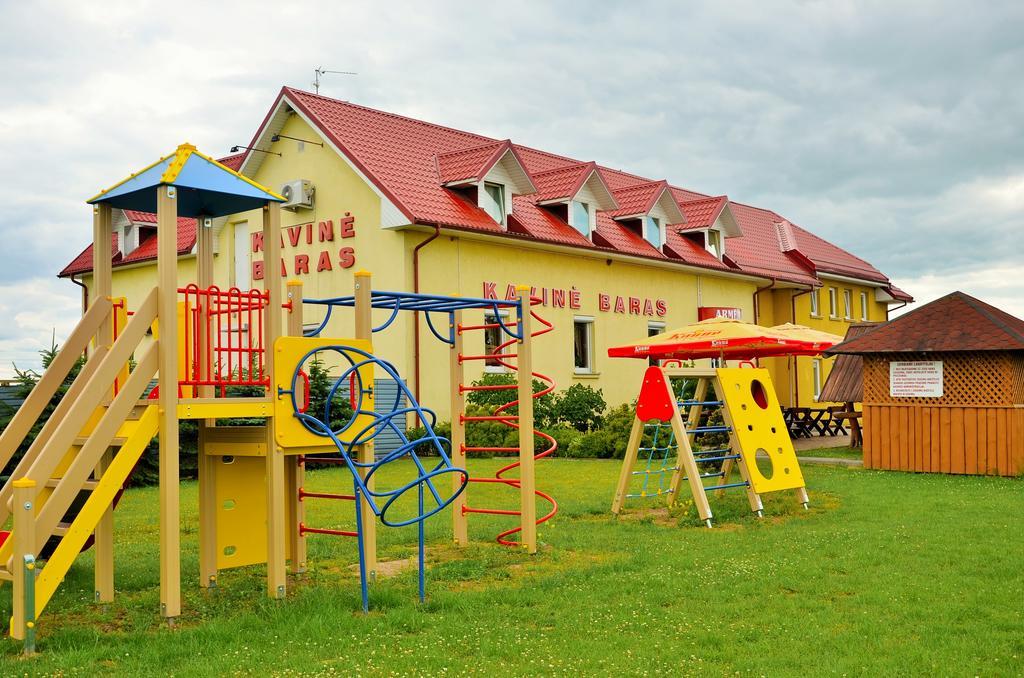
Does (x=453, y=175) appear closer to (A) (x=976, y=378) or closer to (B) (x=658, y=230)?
(B) (x=658, y=230)

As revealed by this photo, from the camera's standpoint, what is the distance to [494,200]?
2336 centimetres

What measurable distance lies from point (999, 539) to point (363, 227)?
14.7m

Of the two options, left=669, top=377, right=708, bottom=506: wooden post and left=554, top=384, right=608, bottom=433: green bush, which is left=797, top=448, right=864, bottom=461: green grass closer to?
left=554, top=384, right=608, bottom=433: green bush

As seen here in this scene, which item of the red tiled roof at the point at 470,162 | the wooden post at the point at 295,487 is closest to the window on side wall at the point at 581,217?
the red tiled roof at the point at 470,162

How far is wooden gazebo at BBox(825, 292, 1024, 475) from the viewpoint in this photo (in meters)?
16.0

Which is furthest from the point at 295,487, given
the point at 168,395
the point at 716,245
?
the point at 716,245

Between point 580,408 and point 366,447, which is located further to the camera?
point 580,408

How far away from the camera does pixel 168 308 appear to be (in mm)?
7480

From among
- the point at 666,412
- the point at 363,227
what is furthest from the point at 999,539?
the point at 363,227

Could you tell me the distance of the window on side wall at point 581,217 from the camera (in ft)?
82.8

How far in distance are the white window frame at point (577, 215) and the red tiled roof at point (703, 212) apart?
4.71 meters

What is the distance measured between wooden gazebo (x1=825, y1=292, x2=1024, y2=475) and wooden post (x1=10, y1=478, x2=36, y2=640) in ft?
44.8

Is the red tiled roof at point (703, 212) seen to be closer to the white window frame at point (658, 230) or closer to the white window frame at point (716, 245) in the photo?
the white window frame at point (716, 245)

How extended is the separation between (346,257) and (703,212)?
1233 cm
